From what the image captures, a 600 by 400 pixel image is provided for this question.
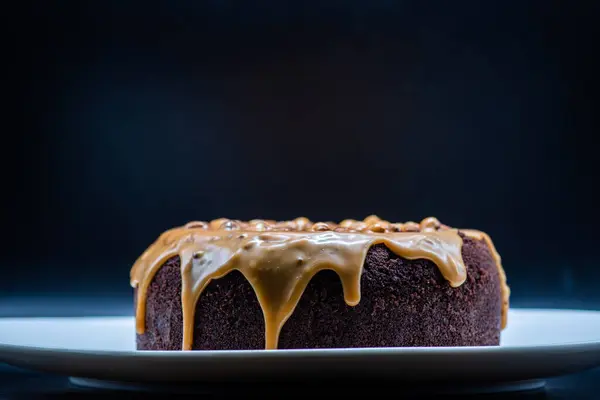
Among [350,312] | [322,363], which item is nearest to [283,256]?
[350,312]

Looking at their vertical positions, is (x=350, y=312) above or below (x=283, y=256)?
below

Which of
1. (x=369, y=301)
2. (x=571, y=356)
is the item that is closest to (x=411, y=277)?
(x=369, y=301)

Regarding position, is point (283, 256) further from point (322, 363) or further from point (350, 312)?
point (322, 363)

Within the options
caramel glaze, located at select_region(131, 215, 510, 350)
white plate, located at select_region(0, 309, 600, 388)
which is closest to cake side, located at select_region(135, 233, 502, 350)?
caramel glaze, located at select_region(131, 215, 510, 350)

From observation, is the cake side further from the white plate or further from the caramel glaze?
the white plate

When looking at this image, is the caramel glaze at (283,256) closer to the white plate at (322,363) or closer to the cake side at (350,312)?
the cake side at (350,312)

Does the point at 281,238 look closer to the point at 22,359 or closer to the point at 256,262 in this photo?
the point at 256,262

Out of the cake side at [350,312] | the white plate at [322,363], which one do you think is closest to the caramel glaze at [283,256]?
the cake side at [350,312]
